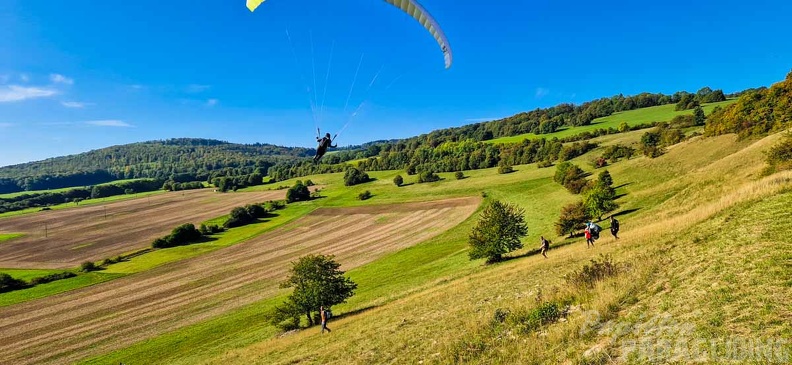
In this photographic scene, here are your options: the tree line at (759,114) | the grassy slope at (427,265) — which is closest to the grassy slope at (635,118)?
the grassy slope at (427,265)

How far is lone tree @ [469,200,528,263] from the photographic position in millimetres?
31391

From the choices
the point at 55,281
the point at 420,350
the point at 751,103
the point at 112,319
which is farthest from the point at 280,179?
the point at 420,350

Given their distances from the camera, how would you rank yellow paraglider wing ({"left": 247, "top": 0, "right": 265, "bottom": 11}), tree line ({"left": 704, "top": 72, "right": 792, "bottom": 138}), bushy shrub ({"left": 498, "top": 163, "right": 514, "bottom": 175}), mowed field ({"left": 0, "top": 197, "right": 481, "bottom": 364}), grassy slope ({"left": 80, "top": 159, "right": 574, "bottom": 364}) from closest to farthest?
1. yellow paraglider wing ({"left": 247, "top": 0, "right": 265, "bottom": 11})
2. grassy slope ({"left": 80, "top": 159, "right": 574, "bottom": 364})
3. mowed field ({"left": 0, "top": 197, "right": 481, "bottom": 364})
4. tree line ({"left": 704, "top": 72, "right": 792, "bottom": 138})
5. bushy shrub ({"left": 498, "top": 163, "right": 514, "bottom": 175})

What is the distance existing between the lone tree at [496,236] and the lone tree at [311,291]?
39.1ft

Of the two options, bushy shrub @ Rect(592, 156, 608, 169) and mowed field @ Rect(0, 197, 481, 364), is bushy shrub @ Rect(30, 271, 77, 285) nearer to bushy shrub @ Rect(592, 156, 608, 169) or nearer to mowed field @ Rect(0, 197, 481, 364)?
mowed field @ Rect(0, 197, 481, 364)

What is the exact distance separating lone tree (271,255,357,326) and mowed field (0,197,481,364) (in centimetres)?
1497

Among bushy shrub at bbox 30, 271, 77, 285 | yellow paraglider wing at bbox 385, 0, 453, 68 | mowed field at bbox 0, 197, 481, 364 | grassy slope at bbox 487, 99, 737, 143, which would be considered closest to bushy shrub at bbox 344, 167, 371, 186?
mowed field at bbox 0, 197, 481, 364

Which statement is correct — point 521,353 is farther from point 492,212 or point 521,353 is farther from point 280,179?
point 280,179

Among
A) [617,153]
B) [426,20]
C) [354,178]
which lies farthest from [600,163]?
[354,178]

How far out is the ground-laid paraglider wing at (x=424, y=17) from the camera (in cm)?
1711

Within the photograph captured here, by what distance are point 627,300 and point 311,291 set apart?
2161cm

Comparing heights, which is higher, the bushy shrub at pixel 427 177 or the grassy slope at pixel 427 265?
the bushy shrub at pixel 427 177

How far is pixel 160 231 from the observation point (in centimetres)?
8706

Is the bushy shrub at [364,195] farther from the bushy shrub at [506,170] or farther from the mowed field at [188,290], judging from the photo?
the bushy shrub at [506,170]
